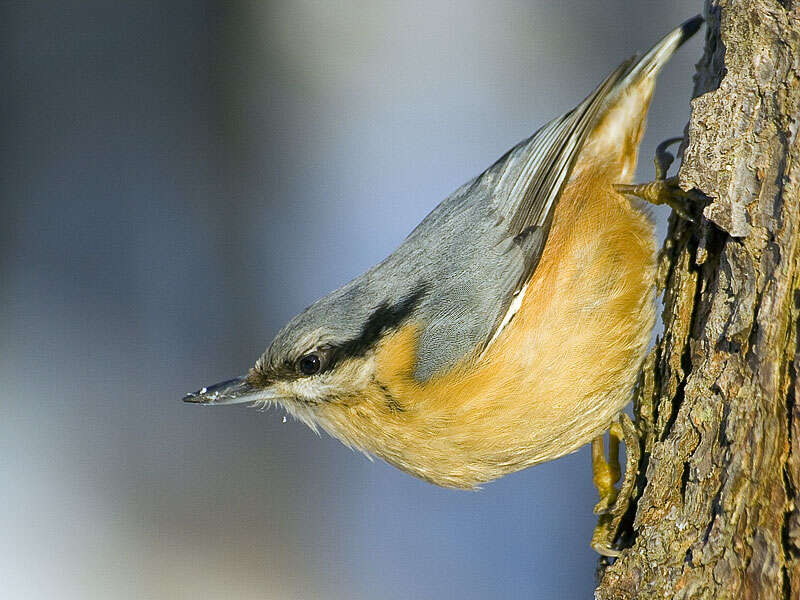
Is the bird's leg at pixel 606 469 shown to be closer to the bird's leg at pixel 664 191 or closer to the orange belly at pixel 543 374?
the orange belly at pixel 543 374

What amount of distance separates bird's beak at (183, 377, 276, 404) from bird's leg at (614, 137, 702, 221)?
1219 millimetres

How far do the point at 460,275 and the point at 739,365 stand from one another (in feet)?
2.98

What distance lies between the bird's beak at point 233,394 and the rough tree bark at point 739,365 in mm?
1117

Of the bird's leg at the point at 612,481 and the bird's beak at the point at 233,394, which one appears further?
the bird's beak at the point at 233,394

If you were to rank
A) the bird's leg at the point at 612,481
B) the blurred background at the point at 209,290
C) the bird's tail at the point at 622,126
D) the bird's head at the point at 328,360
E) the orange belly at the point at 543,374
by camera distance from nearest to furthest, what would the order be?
the bird's leg at the point at 612,481, the orange belly at the point at 543,374, the bird's head at the point at 328,360, the bird's tail at the point at 622,126, the blurred background at the point at 209,290

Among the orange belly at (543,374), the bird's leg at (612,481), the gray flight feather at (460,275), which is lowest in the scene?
the bird's leg at (612,481)

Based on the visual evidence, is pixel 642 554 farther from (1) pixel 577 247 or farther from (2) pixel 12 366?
(2) pixel 12 366

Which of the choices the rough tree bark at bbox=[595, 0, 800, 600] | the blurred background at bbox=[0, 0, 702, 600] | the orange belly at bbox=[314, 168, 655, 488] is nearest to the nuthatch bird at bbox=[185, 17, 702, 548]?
the orange belly at bbox=[314, 168, 655, 488]

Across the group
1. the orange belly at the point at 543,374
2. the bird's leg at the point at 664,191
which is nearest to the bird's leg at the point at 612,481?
the orange belly at the point at 543,374

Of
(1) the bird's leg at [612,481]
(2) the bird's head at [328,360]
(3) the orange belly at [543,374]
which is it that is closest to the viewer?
(1) the bird's leg at [612,481]

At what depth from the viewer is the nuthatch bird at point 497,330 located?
2.29 meters

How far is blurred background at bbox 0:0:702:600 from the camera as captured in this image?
3908 mm

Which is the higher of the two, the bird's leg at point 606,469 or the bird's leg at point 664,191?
the bird's leg at point 664,191

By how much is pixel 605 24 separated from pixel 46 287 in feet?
10.9
